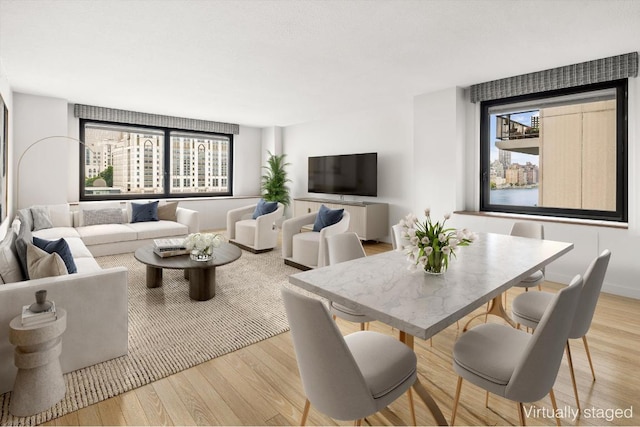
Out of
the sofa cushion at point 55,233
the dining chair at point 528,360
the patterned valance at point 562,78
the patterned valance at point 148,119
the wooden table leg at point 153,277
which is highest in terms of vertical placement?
the patterned valance at point 148,119

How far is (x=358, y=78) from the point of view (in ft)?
13.9

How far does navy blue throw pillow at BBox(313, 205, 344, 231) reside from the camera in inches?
174

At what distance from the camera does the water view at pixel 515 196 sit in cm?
446

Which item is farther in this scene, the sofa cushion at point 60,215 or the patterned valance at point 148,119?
the patterned valance at point 148,119

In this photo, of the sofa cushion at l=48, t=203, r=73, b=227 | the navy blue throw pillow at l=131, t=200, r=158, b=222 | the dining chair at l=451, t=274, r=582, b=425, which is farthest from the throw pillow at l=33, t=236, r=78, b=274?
the navy blue throw pillow at l=131, t=200, r=158, b=222

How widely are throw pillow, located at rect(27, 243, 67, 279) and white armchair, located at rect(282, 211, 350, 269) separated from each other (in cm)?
239

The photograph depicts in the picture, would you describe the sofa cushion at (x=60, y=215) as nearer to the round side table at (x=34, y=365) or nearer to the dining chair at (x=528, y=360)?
the round side table at (x=34, y=365)

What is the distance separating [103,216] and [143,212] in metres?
0.55

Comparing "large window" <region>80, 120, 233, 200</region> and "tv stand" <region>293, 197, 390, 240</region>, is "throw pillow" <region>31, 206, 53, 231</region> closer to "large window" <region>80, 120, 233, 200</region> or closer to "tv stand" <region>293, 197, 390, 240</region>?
"large window" <region>80, 120, 233, 200</region>

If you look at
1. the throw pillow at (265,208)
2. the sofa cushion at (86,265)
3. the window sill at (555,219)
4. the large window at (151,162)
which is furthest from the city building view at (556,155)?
the large window at (151,162)

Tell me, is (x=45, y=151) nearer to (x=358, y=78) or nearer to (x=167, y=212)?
(x=167, y=212)

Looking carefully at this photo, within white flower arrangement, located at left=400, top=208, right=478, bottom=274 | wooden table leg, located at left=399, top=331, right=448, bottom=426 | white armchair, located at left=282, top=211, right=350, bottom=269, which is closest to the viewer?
wooden table leg, located at left=399, top=331, right=448, bottom=426

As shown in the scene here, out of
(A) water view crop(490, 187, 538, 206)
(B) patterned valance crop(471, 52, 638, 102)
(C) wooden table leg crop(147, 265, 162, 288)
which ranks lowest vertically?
(C) wooden table leg crop(147, 265, 162, 288)

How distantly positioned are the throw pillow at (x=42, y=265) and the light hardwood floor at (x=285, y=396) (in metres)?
0.82
